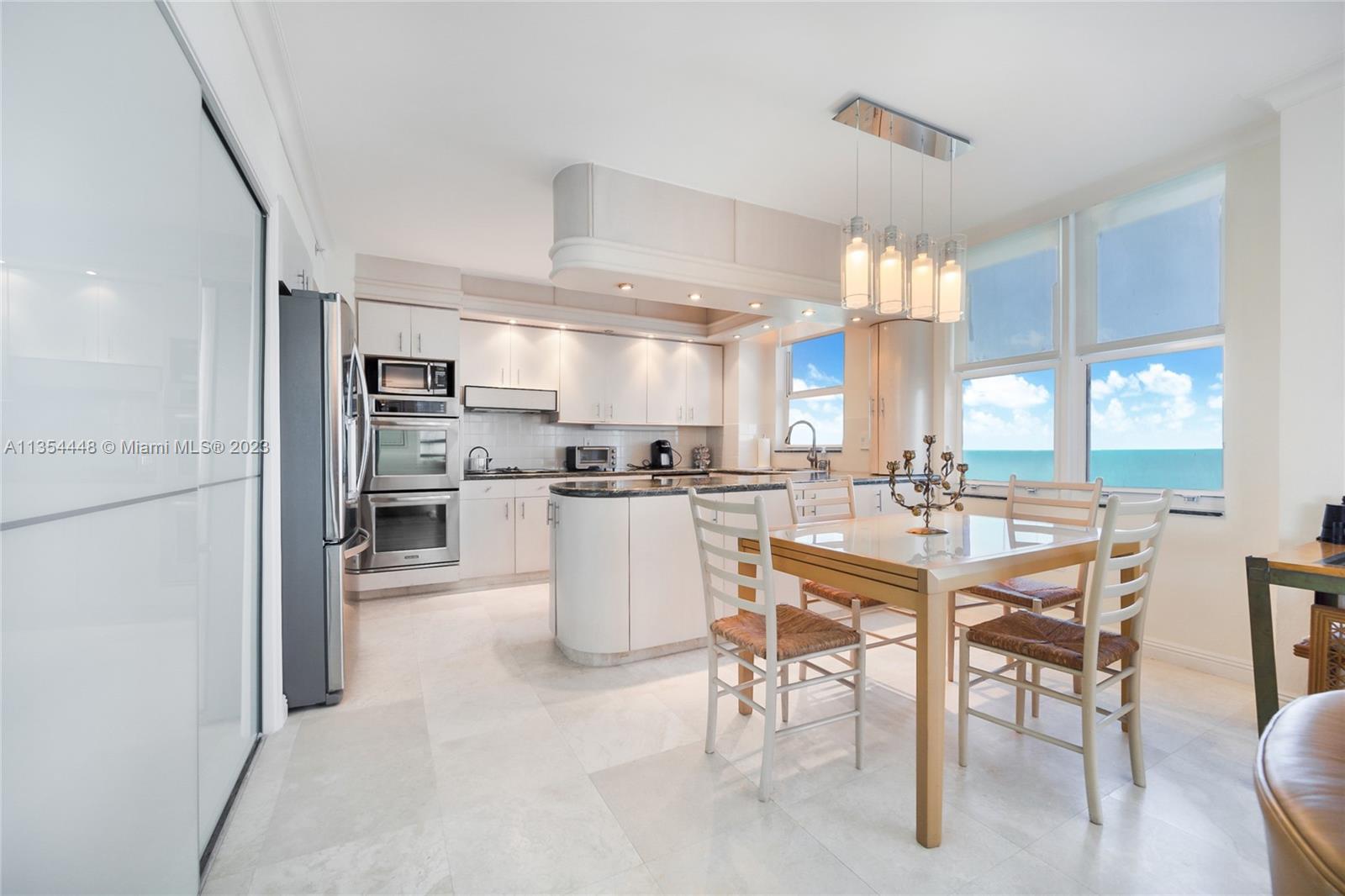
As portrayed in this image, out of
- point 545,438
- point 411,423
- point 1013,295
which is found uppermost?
point 1013,295

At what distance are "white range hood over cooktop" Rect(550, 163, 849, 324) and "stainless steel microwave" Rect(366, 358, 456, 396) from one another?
1784 mm

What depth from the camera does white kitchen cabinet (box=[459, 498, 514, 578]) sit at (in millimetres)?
4461

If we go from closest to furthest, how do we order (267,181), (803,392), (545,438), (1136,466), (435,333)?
(267,181) < (1136,466) < (435,333) < (545,438) < (803,392)

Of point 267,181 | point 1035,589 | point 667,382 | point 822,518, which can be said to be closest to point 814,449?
point 667,382

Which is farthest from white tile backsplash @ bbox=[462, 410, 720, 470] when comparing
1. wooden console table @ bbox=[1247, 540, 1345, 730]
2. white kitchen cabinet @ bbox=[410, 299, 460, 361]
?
wooden console table @ bbox=[1247, 540, 1345, 730]

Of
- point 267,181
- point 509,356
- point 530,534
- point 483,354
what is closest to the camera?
point 267,181

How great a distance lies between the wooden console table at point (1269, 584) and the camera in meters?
1.78

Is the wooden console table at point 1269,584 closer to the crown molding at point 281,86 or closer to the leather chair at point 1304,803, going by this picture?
the leather chair at point 1304,803

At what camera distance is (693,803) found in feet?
5.86

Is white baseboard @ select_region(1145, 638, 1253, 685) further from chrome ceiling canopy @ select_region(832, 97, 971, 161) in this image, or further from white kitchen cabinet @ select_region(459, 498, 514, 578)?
white kitchen cabinet @ select_region(459, 498, 514, 578)

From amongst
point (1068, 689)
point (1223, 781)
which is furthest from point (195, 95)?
point (1068, 689)

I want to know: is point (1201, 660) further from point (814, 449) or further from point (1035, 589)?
point (814, 449)

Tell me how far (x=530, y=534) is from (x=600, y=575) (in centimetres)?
193

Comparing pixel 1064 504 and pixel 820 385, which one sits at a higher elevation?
pixel 820 385
